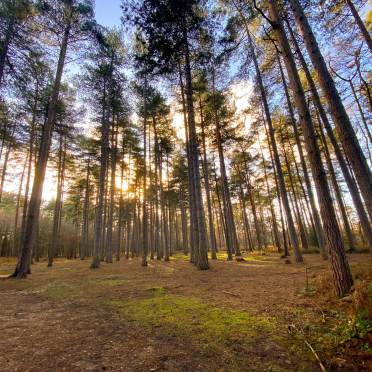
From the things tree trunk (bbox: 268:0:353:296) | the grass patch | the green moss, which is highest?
tree trunk (bbox: 268:0:353:296)

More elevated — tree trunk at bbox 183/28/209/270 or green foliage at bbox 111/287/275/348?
tree trunk at bbox 183/28/209/270

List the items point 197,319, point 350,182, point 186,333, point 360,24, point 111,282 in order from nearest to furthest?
point 186,333 < point 197,319 < point 111,282 < point 360,24 < point 350,182

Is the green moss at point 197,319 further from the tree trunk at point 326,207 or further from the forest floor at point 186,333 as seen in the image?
the tree trunk at point 326,207

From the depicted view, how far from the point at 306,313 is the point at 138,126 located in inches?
666

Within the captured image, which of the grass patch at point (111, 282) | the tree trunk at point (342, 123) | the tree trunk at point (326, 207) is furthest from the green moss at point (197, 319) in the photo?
the tree trunk at point (342, 123)

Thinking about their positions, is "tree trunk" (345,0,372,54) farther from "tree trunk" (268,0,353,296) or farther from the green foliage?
the green foliage

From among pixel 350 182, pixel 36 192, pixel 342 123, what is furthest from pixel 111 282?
pixel 350 182

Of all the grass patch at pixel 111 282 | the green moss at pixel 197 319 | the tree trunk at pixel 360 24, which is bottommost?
the green moss at pixel 197 319

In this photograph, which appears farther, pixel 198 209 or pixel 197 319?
pixel 198 209

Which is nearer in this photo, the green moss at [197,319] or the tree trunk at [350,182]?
the green moss at [197,319]

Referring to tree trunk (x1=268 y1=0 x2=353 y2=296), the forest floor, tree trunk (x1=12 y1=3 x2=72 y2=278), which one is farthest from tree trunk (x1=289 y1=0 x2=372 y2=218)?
tree trunk (x1=12 y1=3 x2=72 y2=278)

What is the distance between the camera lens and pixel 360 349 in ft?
7.22

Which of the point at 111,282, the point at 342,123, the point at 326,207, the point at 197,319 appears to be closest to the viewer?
the point at 197,319

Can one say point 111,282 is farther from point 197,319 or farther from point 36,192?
point 36,192
